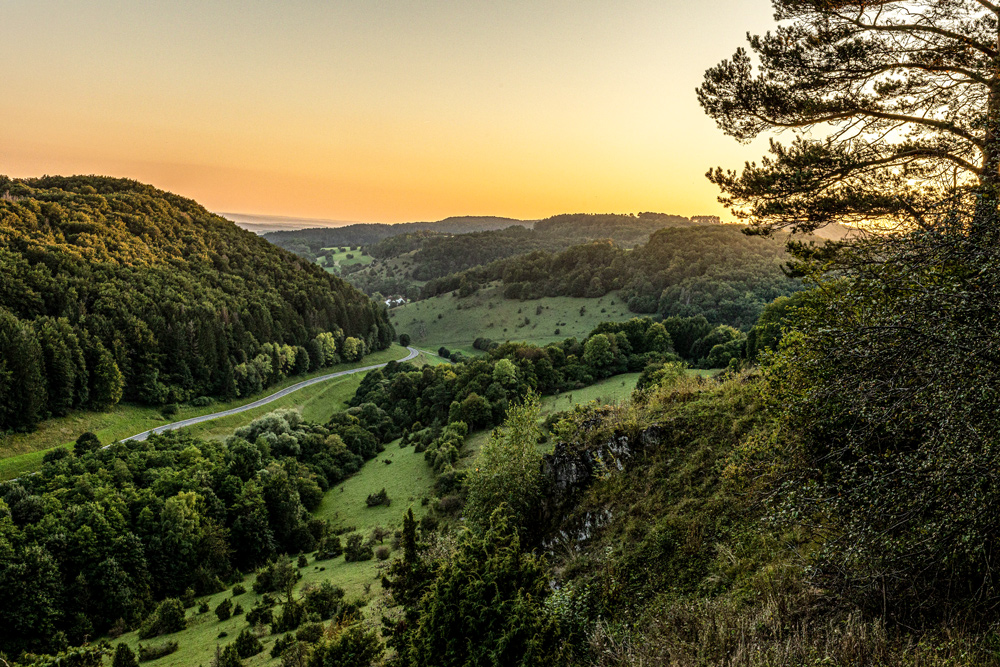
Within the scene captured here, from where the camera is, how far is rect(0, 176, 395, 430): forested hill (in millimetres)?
50375

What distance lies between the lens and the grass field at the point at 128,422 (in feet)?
139

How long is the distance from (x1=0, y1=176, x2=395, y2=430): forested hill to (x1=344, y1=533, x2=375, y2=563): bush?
38576mm

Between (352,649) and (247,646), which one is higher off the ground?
(352,649)

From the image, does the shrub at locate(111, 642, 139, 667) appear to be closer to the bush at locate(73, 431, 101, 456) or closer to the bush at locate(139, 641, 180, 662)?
the bush at locate(139, 641, 180, 662)

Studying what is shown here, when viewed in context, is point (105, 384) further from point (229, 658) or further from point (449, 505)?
point (229, 658)

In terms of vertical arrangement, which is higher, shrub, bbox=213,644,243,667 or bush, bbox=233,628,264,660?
shrub, bbox=213,644,243,667

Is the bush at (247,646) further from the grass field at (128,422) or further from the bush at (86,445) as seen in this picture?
the grass field at (128,422)

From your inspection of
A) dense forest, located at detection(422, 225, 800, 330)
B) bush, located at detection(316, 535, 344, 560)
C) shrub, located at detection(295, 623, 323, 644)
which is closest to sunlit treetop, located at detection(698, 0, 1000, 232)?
shrub, located at detection(295, 623, 323, 644)

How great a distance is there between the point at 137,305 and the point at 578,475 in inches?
2829

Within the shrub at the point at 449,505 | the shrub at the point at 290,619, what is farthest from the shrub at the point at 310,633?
the shrub at the point at 449,505

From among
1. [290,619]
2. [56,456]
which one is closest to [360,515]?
[290,619]

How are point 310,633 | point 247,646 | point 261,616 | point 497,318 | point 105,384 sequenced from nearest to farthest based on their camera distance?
point 310,633 → point 247,646 → point 261,616 → point 105,384 → point 497,318

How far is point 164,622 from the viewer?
24750mm

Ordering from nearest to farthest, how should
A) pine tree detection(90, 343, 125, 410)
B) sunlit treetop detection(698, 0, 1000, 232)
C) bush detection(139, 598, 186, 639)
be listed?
sunlit treetop detection(698, 0, 1000, 232) < bush detection(139, 598, 186, 639) < pine tree detection(90, 343, 125, 410)
